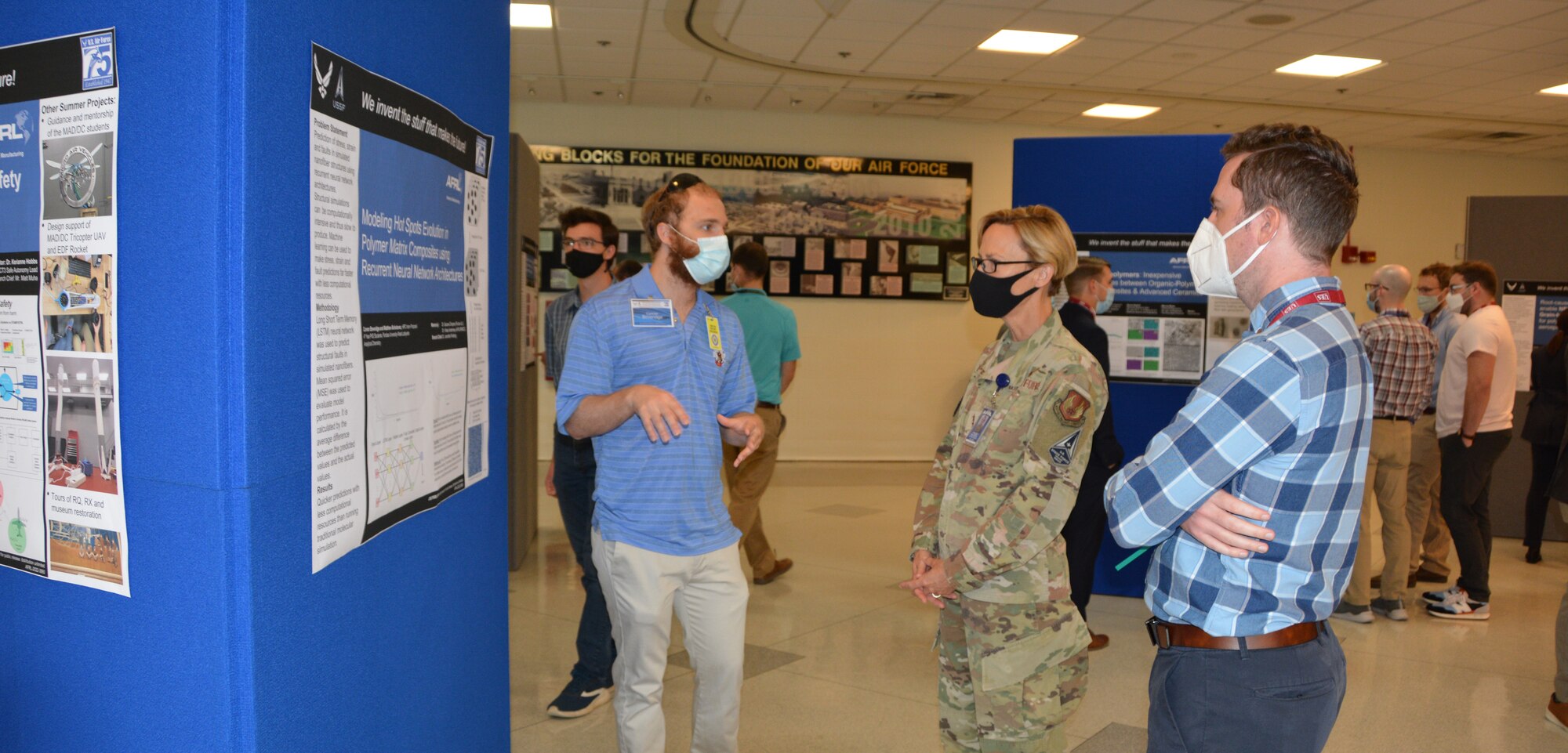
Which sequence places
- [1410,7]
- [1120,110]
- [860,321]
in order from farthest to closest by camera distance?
1. [860,321]
2. [1120,110]
3. [1410,7]

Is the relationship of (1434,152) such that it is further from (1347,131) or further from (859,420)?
(859,420)

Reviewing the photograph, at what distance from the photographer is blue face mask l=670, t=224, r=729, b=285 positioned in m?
2.44

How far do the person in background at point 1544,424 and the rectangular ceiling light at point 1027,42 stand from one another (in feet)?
12.1

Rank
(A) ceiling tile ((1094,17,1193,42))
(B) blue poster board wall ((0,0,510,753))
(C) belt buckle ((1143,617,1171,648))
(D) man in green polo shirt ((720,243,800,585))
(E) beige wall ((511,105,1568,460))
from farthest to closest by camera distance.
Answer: (E) beige wall ((511,105,1568,460))
(A) ceiling tile ((1094,17,1193,42))
(D) man in green polo shirt ((720,243,800,585))
(C) belt buckle ((1143,617,1171,648))
(B) blue poster board wall ((0,0,510,753))

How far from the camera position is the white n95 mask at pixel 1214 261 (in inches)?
64.1

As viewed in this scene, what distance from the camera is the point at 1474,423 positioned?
539 cm

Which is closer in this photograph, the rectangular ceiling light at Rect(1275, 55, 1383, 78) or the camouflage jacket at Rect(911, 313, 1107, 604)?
the camouflage jacket at Rect(911, 313, 1107, 604)

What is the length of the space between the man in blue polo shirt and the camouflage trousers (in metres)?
0.55

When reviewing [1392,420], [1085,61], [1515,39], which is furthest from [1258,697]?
[1515,39]

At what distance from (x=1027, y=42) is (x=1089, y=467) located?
168 inches

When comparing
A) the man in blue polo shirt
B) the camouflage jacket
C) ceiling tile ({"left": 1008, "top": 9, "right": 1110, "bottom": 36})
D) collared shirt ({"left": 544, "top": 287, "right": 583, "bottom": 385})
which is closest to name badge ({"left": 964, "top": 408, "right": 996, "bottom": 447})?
the camouflage jacket

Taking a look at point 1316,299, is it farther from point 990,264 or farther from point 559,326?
point 559,326

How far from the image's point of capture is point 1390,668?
4.34m

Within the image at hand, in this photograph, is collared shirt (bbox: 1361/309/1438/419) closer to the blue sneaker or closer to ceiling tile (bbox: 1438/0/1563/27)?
ceiling tile (bbox: 1438/0/1563/27)
